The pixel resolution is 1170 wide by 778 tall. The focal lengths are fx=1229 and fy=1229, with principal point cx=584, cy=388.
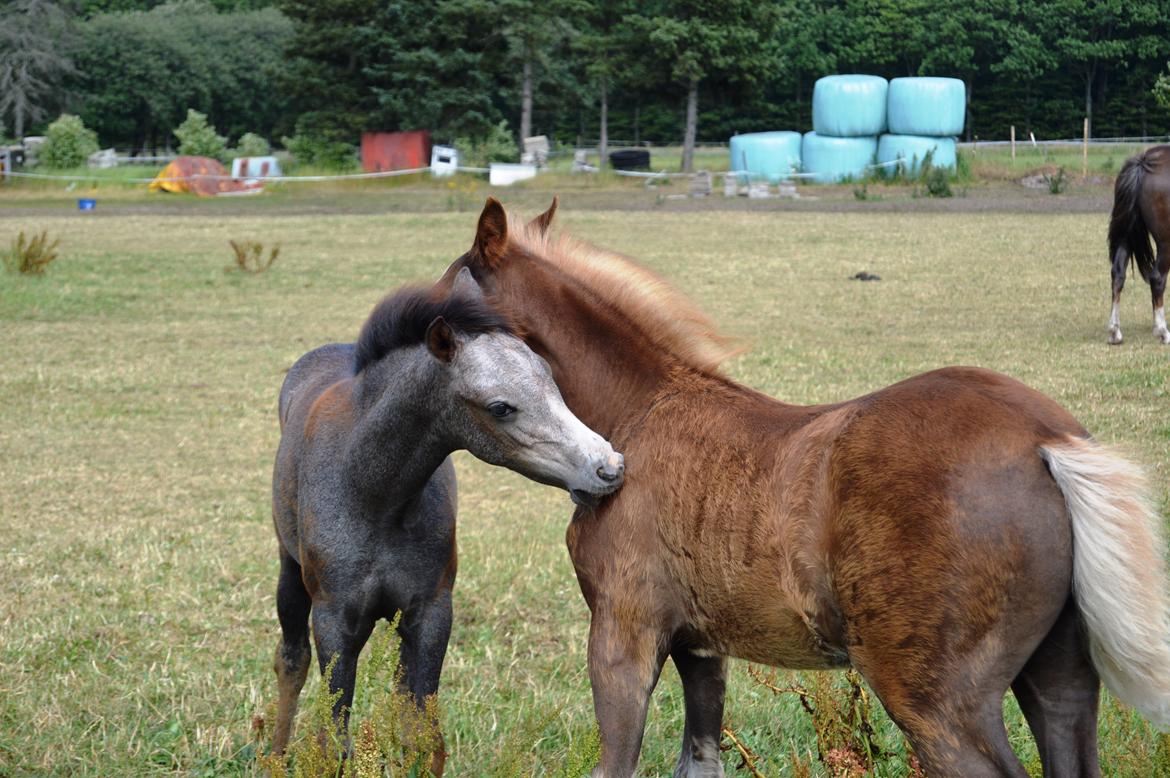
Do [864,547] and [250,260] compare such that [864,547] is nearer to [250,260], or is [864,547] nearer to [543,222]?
[543,222]

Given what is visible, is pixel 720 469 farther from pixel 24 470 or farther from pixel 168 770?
pixel 24 470

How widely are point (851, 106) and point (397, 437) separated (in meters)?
34.7

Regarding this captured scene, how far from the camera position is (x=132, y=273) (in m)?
17.3

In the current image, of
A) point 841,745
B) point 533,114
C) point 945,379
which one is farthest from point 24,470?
point 533,114

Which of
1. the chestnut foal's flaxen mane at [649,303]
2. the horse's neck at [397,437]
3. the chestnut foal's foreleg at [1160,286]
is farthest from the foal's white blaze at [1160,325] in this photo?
the horse's neck at [397,437]

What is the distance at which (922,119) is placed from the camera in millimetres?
35406

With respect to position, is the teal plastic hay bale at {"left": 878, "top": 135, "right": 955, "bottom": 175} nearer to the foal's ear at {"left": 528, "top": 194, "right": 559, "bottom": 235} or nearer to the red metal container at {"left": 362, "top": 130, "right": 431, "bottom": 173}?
the red metal container at {"left": 362, "top": 130, "right": 431, "bottom": 173}

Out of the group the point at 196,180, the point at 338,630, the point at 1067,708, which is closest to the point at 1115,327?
the point at 1067,708

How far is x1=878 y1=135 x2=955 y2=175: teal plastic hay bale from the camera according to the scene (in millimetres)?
34250

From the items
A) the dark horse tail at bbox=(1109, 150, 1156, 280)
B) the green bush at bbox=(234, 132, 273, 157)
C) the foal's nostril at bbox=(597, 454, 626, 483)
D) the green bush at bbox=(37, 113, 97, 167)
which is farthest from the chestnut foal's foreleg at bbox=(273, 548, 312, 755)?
the green bush at bbox=(234, 132, 273, 157)

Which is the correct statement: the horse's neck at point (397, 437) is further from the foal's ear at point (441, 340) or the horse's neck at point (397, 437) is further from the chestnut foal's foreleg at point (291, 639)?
the chestnut foal's foreleg at point (291, 639)

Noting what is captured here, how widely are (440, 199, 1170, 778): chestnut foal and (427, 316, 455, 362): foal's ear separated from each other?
231 mm

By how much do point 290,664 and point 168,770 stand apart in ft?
1.63

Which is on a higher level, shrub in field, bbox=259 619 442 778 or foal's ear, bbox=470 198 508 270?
foal's ear, bbox=470 198 508 270
